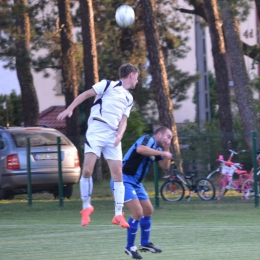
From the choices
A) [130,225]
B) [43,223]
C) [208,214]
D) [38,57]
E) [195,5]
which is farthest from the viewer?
[195,5]

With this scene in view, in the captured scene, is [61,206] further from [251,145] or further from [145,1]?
[145,1]

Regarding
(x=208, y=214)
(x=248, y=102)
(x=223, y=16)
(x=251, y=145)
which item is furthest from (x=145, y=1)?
(x=208, y=214)

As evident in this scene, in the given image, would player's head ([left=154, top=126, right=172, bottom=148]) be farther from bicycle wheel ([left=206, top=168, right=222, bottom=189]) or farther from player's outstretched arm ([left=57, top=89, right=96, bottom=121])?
bicycle wheel ([left=206, top=168, right=222, bottom=189])

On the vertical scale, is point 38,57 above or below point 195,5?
below

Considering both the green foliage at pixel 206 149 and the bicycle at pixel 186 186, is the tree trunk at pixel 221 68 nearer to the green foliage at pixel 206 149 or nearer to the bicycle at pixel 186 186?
the green foliage at pixel 206 149

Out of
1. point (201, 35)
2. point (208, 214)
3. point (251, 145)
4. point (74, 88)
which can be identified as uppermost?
point (201, 35)

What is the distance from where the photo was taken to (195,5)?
92.6 ft

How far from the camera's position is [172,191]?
19.4 m

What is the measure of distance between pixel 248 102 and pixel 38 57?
724cm

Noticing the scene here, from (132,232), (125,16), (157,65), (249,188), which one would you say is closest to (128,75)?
(132,232)

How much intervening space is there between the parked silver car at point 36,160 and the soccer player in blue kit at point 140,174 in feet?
30.5

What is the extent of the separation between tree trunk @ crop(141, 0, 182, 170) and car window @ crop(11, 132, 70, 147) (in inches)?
149

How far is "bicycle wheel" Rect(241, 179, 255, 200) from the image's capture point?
18.5 m

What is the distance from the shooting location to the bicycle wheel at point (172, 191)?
19.2 m
